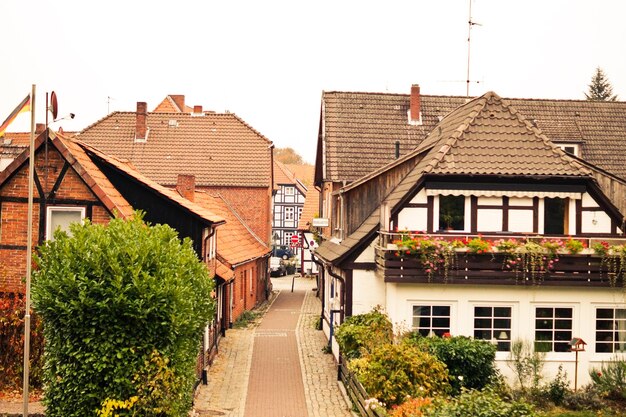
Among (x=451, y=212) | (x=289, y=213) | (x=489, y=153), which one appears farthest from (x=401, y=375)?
(x=289, y=213)

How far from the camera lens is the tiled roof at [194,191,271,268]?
100ft

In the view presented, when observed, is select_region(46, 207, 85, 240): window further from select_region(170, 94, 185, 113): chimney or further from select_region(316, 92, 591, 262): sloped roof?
select_region(170, 94, 185, 113): chimney

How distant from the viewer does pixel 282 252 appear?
79.0 metres

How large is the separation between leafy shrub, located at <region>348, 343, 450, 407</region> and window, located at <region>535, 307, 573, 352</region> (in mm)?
4610

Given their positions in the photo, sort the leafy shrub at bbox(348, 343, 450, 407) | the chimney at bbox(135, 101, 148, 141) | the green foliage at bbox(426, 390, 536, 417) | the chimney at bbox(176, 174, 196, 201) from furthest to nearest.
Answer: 1. the chimney at bbox(135, 101, 148, 141)
2. the chimney at bbox(176, 174, 196, 201)
3. the leafy shrub at bbox(348, 343, 450, 407)
4. the green foliage at bbox(426, 390, 536, 417)

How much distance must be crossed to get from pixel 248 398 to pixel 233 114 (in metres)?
28.3

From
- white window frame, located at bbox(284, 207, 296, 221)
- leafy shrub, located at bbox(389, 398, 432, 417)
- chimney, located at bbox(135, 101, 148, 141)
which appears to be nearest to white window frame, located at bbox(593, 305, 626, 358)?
leafy shrub, located at bbox(389, 398, 432, 417)

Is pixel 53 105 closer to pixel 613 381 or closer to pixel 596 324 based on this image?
pixel 596 324

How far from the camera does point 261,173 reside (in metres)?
42.3

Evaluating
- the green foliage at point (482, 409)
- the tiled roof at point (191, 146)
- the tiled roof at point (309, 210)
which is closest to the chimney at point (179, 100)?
the tiled roof at point (191, 146)

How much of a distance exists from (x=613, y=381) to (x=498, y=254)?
12.9ft

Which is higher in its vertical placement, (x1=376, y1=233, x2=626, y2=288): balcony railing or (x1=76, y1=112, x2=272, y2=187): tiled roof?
(x1=76, y1=112, x2=272, y2=187): tiled roof

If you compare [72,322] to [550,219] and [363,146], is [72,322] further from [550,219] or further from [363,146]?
[363,146]

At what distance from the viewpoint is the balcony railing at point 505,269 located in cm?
1877
